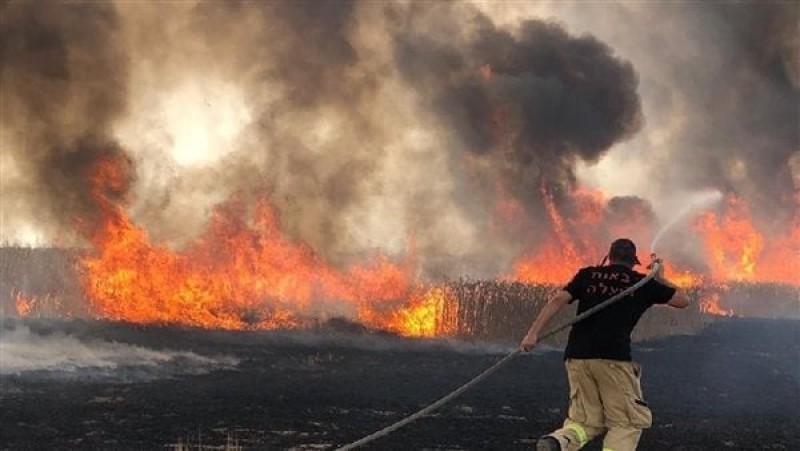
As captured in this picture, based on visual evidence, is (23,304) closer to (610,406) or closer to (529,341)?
(529,341)

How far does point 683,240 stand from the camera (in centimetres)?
8781

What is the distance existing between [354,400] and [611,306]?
12626 millimetres

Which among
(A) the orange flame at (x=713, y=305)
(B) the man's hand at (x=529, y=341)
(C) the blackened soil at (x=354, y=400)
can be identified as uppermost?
(A) the orange flame at (x=713, y=305)

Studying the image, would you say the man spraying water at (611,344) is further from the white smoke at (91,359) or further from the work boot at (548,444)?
the white smoke at (91,359)

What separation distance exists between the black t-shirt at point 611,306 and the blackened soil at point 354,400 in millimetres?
7500

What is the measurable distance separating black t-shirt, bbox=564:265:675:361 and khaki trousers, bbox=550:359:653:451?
0.12 metres

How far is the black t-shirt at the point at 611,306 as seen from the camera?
9.30m

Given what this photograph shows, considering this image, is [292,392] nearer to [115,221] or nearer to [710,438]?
[710,438]

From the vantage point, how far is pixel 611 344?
9.31m

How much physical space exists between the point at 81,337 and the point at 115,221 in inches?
458

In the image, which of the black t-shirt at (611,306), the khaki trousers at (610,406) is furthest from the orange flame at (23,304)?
the black t-shirt at (611,306)

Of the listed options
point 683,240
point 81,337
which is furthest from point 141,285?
point 683,240

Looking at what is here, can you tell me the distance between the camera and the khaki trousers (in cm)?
927

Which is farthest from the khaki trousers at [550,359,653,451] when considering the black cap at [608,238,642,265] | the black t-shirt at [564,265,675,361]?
the black cap at [608,238,642,265]
